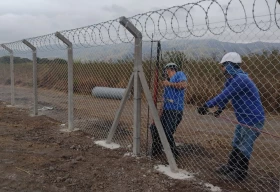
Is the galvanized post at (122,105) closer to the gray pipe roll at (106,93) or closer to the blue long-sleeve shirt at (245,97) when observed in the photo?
the blue long-sleeve shirt at (245,97)

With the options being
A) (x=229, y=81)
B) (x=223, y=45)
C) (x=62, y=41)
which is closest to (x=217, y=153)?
(x=229, y=81)

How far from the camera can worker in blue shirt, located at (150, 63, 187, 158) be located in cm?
464

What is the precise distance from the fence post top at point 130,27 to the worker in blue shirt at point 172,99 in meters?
0.65

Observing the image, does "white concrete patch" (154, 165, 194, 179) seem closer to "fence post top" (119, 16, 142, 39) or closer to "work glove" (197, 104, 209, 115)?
"work glove" (197, 104, 209, 115)

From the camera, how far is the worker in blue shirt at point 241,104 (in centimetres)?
385

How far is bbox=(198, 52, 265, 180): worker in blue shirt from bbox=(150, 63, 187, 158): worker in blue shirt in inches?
25.7

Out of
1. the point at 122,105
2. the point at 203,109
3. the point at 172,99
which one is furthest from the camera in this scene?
the point at 122,105

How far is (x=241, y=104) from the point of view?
12.9ft

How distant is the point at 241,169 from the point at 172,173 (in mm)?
908

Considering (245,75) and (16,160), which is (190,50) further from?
(16,160)

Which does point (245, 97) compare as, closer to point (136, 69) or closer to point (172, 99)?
point (172, 99)

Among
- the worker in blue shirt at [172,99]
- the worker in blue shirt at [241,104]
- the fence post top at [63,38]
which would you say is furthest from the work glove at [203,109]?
the fence post top at [63,38]

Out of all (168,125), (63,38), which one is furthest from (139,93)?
(63,38)

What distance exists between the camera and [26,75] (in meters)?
17.1
